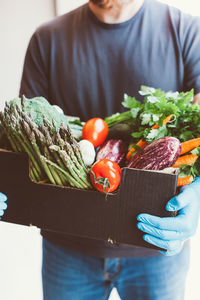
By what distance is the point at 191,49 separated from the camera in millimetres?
1071

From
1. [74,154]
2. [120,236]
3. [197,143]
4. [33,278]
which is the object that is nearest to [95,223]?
[120,236]

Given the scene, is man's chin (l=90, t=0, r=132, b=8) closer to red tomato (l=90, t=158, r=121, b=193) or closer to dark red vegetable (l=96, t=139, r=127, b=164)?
dark red vegetable (l=96, t=139, r=127, b=164)

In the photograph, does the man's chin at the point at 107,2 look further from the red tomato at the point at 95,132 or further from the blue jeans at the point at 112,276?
the blue jeans at the point at 112,276

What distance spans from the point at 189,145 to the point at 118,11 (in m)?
0.64

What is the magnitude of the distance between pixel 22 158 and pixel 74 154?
13 centimetres

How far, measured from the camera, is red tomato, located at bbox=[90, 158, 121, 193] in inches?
25.2

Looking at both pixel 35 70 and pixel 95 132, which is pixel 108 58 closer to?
pixel 35 70

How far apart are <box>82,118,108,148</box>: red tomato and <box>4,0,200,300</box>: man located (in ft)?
1.03

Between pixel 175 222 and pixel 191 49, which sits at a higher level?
pixel 191 49

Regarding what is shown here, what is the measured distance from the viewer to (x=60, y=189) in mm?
675

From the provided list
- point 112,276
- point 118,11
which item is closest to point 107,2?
point 118,11

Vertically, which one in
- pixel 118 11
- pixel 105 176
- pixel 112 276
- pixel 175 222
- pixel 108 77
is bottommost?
pixel 112 276

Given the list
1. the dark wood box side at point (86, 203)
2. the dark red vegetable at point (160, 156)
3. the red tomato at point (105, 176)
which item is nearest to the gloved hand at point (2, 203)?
the dark wood box side at point (86, 203)

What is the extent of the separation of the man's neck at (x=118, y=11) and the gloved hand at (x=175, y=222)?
0.70 meters
